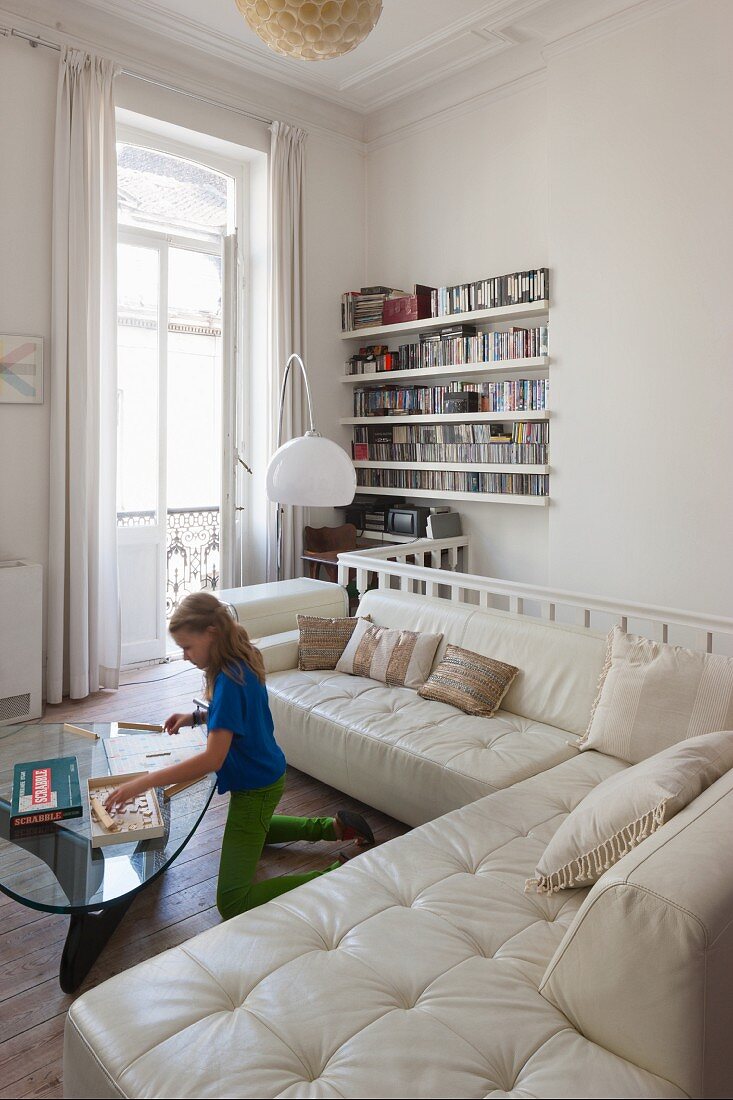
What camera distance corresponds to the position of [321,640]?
11.3ft

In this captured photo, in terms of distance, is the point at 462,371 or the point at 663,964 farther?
the point at 462,371

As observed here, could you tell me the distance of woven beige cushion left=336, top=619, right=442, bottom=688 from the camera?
3158 millimetres

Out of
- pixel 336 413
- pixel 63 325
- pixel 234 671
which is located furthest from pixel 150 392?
pixel 234 671

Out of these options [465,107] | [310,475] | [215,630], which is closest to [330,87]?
[465,107]

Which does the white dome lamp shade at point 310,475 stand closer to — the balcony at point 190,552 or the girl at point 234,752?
the girl at point 234,752

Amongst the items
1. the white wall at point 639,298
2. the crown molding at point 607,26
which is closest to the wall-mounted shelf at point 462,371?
the white wall at point 639,298

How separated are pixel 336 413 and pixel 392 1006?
4.61m

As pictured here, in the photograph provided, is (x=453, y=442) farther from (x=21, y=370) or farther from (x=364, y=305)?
(x=21, y=370)

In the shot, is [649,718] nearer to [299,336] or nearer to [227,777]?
[227,777]

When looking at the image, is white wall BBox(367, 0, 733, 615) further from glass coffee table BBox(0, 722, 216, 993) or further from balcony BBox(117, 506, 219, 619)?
glass coffee table BBox(0, 722, 216, 993)

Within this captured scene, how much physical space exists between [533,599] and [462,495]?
181 centimetres

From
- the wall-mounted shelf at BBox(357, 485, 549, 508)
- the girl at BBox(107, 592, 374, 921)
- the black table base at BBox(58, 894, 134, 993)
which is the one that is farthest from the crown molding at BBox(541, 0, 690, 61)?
the black table base at BBox(58, 894, 134, 993)

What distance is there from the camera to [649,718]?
2338mm

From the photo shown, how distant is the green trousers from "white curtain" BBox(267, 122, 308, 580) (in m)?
2.99
